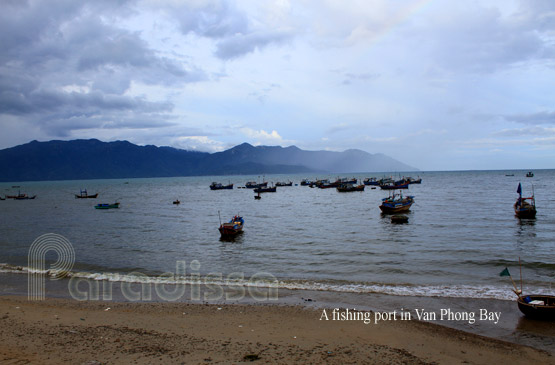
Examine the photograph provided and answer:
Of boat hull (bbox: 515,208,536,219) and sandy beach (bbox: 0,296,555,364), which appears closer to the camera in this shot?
sandy beach (bbox: 0,296,555,364)

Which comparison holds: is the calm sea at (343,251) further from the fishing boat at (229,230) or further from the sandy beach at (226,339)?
the sandy beach at (226,339)

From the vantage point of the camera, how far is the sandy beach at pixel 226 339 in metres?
8.90

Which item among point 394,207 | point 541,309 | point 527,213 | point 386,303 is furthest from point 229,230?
point 527,213

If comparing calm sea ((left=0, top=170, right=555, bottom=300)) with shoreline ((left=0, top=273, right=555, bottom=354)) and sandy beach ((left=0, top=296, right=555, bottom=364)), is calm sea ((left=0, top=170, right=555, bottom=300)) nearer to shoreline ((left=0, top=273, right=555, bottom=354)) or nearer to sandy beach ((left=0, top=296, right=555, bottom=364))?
shoreline ((left=0, top=273, right=555, bottom=354))

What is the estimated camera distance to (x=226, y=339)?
32.9ft

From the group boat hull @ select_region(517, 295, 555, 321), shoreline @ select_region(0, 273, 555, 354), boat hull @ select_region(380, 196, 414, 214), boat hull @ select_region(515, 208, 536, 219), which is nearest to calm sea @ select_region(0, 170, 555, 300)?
boat hull @ select_region(515, 208, 536, 219)

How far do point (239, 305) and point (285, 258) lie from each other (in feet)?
28.2

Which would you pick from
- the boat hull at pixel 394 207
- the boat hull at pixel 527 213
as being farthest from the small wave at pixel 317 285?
the boat hull at pixel 394 207

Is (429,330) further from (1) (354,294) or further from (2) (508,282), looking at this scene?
(2) (508,282)

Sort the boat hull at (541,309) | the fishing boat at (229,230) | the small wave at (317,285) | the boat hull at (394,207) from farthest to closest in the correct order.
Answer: the boat hull at (394,207) → the fishing boat at (229,230) → the small wave at (317,285) → the boat hull at (541,309)

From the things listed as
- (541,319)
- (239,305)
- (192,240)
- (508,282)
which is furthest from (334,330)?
(192,240)

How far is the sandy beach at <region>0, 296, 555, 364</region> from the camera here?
8.90 meters

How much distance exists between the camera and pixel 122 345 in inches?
375

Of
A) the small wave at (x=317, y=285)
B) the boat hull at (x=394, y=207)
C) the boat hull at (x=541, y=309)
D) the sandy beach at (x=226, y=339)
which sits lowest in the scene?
the small wave at (x=317, y=285)
